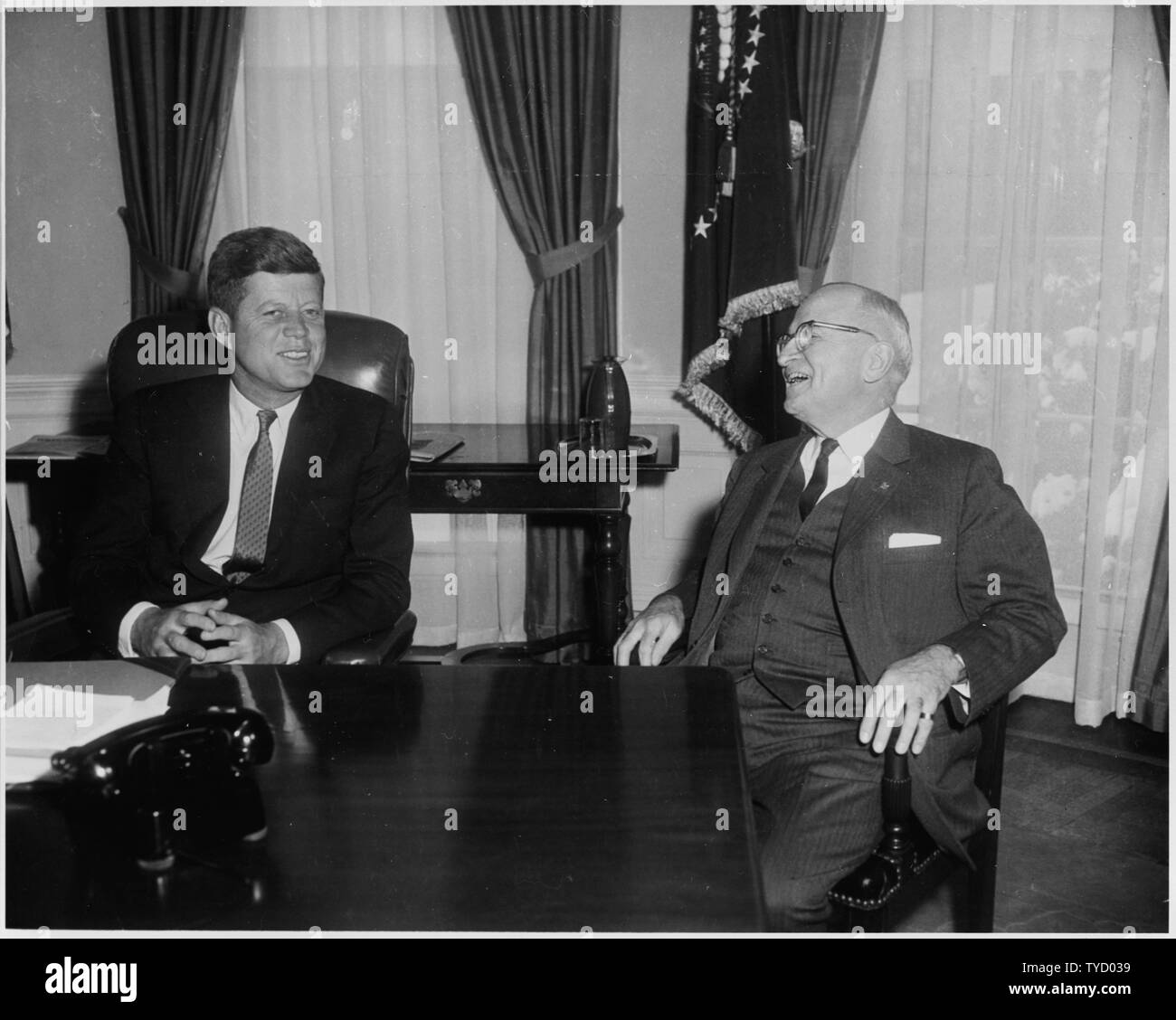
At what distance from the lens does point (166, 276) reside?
431 centimetres

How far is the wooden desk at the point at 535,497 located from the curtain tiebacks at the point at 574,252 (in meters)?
0.87

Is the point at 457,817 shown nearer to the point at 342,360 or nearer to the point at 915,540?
the point at 915,540

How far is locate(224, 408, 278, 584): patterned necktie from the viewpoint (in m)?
2.46

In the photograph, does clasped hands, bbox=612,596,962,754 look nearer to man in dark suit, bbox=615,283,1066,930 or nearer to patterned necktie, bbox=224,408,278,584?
man in dark suit, bbox=615,283,1066,930

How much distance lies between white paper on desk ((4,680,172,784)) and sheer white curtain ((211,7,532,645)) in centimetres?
274

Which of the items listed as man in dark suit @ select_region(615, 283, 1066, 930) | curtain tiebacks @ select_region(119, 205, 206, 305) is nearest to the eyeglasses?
man in dark suit @ select_region(615, 283, 1066, 930)

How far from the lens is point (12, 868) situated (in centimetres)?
130

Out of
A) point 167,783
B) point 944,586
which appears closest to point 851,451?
point 944,586

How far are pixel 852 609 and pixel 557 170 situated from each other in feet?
8.17

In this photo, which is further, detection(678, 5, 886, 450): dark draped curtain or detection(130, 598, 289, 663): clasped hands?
detection(678, 5, 886, 450): dark draped curtain

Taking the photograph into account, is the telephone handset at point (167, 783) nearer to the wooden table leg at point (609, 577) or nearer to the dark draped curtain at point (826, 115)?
the wooden table leg at point (609, 577)

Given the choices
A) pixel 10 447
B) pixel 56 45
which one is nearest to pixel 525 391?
pixel 10 447

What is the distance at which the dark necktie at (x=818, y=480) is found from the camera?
2.21 m
